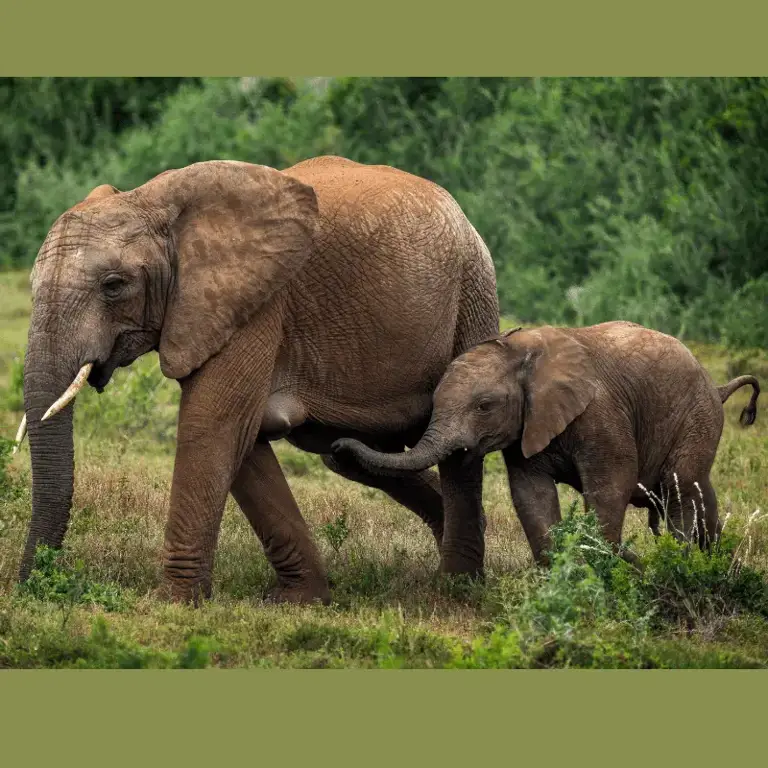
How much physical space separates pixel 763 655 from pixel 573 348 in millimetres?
2194

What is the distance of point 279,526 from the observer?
9.70m

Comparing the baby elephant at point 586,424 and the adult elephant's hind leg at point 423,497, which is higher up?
the baby elephant at point 586,424

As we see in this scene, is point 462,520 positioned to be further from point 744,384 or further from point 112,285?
point 112,285

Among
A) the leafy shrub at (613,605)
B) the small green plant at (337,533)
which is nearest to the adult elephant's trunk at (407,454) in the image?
the leafy shrub at (613,605)

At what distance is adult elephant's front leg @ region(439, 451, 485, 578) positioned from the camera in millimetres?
10352

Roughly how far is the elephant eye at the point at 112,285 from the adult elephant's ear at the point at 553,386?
2395 millimetres

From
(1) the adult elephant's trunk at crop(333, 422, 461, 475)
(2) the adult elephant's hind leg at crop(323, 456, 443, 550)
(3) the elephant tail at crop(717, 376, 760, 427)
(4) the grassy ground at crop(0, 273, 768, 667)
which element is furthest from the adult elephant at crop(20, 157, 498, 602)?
(3) the elephant tail at crop(717, 376, 760, 427)

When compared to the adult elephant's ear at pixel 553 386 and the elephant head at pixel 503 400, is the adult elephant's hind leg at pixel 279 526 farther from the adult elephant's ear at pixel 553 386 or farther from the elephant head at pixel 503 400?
the adult elephant's ear at pixel 553 386

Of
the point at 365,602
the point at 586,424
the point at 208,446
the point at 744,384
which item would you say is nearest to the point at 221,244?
the point at 208,446

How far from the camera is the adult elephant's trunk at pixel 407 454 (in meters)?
9.52

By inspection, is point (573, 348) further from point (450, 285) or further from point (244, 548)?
point (244, 548)

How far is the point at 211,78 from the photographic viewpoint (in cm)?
2548

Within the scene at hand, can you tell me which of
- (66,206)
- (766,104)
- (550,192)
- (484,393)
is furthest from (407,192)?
(66,206)

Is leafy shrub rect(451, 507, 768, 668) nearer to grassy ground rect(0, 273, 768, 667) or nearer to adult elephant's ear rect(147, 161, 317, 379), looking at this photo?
grassy ground rect(0, 273, 768, 667)
